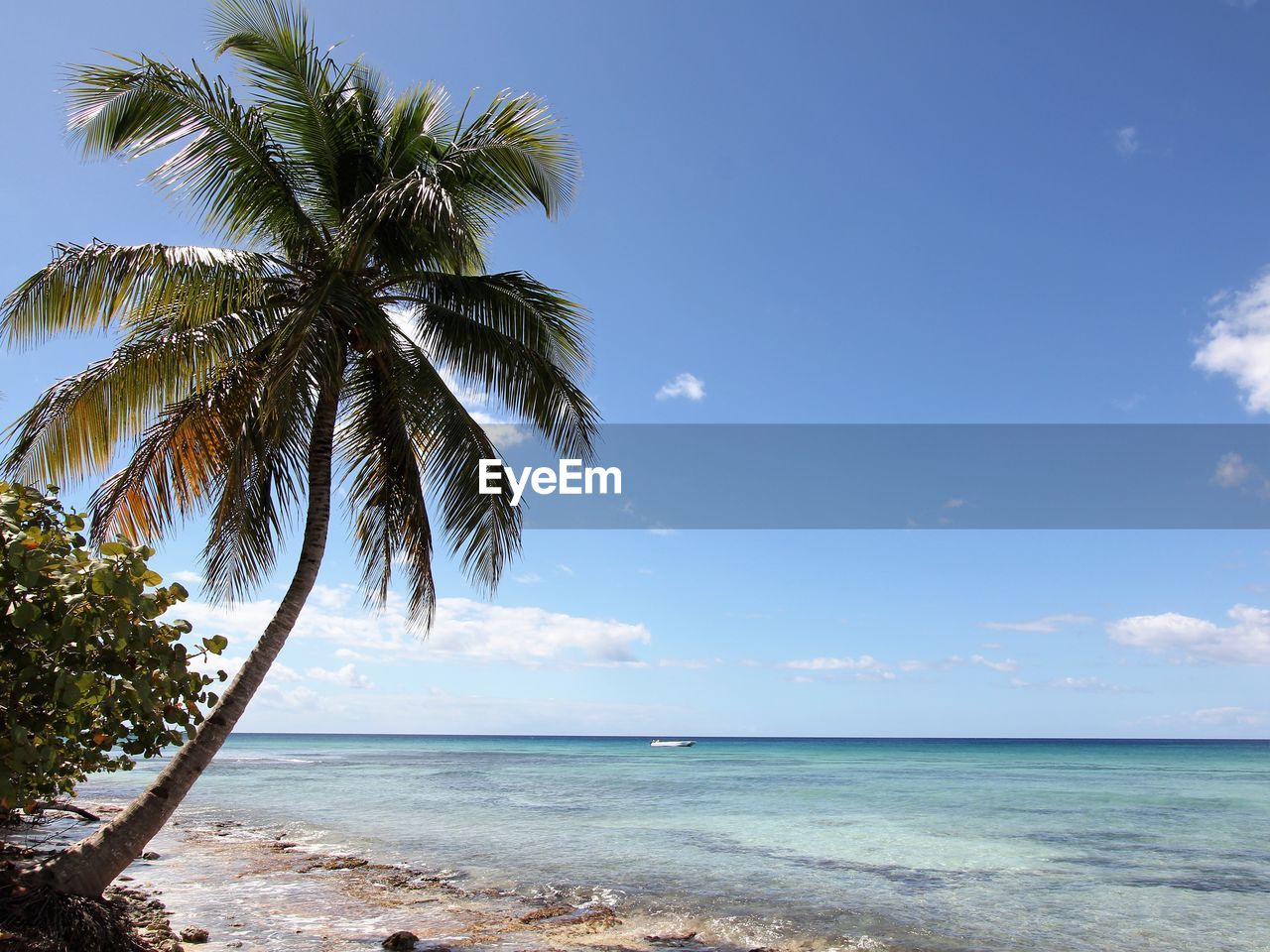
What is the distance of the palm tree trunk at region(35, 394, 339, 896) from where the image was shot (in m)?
5.75

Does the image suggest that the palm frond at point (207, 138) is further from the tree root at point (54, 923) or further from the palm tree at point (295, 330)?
the tree root at point (54, 923)

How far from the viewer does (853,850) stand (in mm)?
15156

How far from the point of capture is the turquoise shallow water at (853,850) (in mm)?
9656

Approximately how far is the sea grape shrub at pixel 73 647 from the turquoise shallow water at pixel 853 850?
654 centimetres

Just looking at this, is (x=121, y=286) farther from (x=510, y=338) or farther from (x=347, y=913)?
(x=347, y=913)

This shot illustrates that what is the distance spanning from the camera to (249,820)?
1850 cm

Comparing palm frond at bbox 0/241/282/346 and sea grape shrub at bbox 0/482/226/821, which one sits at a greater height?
palm frond at bbox 0/241/282/346

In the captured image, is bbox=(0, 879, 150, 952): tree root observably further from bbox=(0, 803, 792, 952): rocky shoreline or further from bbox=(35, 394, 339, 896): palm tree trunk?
bbox=(0, 803, 792, 952): rocky shoreline

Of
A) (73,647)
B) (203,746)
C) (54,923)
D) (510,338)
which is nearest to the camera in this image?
(73,647)

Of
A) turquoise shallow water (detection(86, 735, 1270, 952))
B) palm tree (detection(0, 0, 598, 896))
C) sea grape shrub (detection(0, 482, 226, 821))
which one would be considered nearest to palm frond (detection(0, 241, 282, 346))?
palm tree (detection(0, 0, 598, 896))

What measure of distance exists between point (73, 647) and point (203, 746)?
224 centimetres

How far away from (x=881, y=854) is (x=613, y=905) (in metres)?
6.52

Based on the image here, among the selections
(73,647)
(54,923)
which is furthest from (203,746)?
(73,647)

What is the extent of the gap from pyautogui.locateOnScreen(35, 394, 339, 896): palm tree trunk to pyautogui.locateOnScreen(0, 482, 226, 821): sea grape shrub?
1.15 metres
